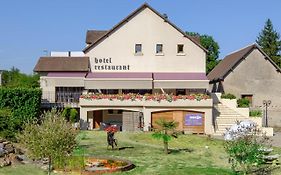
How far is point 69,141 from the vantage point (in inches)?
827

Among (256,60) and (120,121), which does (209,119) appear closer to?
(120,121)

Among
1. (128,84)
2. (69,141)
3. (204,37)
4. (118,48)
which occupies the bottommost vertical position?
(69,141)

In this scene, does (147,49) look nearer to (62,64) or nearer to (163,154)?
(62,64)

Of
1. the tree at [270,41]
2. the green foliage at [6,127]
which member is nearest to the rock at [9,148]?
the green foliage at [6,127]

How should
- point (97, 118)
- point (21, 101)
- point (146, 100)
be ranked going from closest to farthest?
1. point (21, 101)
2. point (146, 100)
3. point (97, 118)

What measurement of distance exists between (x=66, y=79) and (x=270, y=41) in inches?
2506

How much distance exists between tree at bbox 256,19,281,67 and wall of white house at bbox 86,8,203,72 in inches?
1959

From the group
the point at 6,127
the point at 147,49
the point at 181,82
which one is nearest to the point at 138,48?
the point at 147,49

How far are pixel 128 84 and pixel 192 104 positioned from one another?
7374 mm

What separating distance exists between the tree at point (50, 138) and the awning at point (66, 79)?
2976cm

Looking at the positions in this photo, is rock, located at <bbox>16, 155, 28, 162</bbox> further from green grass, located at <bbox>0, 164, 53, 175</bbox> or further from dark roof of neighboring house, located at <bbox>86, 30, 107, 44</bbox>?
dark roof of neighboring house, located at <bbox>86, 30, 107, 44</bbox>

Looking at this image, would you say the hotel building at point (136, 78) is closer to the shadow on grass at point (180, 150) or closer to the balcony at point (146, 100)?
the balcony at point (146, 100)

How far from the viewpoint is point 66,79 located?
5112cm

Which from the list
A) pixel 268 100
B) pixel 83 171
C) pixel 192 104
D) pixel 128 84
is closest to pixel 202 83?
pixel 192 104
